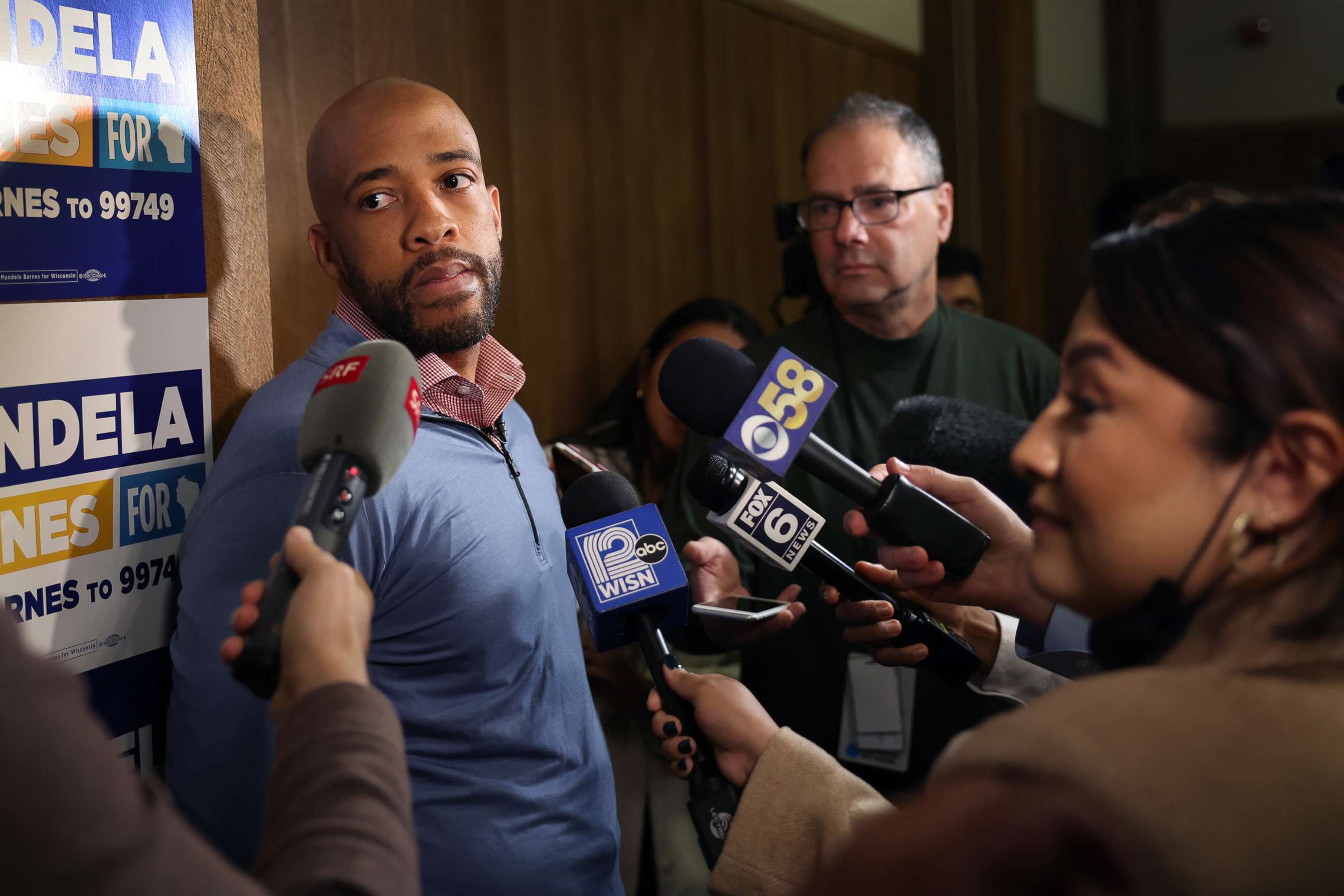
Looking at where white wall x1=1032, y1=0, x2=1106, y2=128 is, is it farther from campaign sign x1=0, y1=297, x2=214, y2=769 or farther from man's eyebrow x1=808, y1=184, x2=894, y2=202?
campaign sign x1=0, y1=297, x2=214, y2=769

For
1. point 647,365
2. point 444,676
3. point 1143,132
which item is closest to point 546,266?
point 647,365

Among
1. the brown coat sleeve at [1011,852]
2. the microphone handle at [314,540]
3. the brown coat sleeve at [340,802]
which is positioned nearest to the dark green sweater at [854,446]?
the microphone handle at [314,540]

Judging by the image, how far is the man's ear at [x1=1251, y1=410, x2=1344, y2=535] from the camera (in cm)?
68

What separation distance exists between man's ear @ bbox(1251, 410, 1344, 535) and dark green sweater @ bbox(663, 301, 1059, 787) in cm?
120

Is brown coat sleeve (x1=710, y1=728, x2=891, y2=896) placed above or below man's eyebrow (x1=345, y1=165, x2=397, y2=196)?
below

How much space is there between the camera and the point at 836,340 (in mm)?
2199

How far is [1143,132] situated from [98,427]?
18.3ft

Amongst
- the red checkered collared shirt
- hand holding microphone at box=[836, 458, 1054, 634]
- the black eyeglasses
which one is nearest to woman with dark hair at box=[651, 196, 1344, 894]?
hand holding microphone at box=[836, 458, 1054, 634]

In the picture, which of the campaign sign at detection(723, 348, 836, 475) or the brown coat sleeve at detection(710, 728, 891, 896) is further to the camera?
the campaign sign at detection(723, 348, 836, 475)

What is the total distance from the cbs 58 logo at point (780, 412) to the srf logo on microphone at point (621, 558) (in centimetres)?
15

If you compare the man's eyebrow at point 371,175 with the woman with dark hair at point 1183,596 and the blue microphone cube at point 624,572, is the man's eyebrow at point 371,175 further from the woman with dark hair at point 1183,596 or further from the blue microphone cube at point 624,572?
the woman with dark hair at point 1183,596

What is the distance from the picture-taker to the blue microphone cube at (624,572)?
115cm

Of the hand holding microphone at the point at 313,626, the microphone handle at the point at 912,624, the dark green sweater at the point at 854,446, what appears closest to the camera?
the hand holding microphone at the point at 313,626

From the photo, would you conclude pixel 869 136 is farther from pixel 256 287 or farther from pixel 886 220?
pixel 256 287
